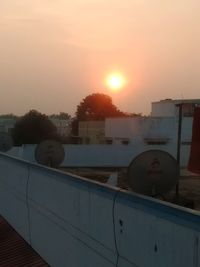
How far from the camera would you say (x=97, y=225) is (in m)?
7.19

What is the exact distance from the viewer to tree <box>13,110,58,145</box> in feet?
288

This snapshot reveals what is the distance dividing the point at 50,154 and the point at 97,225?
1225cm

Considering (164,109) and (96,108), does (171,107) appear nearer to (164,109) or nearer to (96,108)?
(164,109)

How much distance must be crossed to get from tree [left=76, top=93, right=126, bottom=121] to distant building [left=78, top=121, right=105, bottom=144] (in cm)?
2336

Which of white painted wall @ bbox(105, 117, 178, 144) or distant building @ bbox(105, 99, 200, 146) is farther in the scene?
white painted wall @ bbox(105, 117, 178, 144)

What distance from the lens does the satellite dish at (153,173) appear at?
31.8 feet

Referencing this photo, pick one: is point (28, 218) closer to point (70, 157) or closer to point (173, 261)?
point (173, 261)

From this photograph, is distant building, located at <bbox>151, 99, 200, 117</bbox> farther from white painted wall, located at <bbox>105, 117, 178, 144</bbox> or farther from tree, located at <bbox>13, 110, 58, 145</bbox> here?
tree, located at <bbox>13, 110, 58, 145</bbox>

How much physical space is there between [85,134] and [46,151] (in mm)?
76378

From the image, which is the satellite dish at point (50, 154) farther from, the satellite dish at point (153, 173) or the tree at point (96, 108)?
the tree at point (96, 108)

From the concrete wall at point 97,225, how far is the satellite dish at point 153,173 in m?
1.49

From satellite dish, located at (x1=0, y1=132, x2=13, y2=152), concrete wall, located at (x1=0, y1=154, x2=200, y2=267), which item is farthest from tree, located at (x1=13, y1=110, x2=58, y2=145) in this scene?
concrete wall, located at (x1=0, y1=154, x2=200, y2=267)

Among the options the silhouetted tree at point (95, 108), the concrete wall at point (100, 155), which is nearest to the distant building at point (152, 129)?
the concrete wall at point (100, 155)

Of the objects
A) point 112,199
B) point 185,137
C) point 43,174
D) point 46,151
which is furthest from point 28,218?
point 185,137
